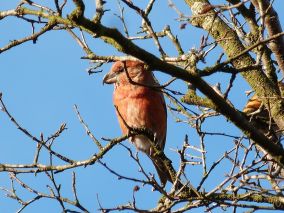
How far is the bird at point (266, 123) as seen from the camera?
13.5 feet

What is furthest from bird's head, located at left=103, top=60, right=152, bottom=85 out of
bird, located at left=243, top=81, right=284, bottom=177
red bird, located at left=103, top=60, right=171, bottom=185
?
bird, located at left=243, top=81, right=284, bottom=177

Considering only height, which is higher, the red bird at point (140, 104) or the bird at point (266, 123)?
the red bird at point (140, 104)

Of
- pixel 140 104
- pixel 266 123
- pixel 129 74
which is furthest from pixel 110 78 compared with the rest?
pixel 266 123

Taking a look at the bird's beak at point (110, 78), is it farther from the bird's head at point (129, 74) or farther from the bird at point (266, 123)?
the bird at point (266, 123)

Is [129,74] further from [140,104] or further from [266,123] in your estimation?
[266,123]

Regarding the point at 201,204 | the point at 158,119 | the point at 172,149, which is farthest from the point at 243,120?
the point at 158,119

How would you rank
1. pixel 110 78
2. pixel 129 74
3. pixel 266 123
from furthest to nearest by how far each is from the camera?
1. pixel 110 78
2. pixel 129 74
3. pixel 266 123

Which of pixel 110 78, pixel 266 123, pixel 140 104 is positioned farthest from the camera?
pixel 110 78

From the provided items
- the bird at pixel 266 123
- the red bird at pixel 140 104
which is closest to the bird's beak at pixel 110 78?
the red bird at pixel 140 104

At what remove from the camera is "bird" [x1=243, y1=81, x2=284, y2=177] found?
410cm

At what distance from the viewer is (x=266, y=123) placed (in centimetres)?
524

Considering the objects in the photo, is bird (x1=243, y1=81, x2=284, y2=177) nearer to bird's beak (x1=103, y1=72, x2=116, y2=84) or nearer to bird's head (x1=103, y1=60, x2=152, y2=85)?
bird's head (x1=103, y1=60, x2=152, y2=85)

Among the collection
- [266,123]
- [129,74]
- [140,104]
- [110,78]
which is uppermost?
[110,78]

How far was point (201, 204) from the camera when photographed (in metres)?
4.11
